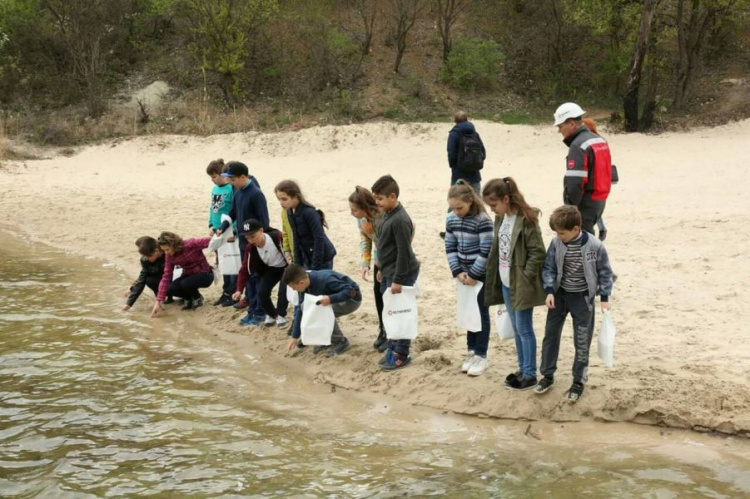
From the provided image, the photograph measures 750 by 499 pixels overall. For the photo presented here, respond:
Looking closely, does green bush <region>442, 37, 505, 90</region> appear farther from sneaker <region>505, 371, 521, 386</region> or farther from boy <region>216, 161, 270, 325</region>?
sneaker <region>505, 371, 521, 386</region>

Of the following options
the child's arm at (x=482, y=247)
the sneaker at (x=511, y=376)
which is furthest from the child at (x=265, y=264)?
the sneaker at (x=511, y=376)

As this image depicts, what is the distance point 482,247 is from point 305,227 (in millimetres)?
2018

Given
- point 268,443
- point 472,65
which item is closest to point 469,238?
point 268,443

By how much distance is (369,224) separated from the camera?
6.89 metres

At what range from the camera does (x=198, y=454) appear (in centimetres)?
556

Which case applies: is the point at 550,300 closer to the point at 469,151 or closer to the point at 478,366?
the point at 478,366

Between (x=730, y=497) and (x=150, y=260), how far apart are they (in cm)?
685

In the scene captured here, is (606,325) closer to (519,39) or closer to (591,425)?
(591,425)

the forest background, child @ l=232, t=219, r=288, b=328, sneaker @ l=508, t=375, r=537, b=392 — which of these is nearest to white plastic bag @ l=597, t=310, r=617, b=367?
sneaker @ l=508, t=375, r=537, b=392

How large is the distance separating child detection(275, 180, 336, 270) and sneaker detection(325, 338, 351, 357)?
785 mm

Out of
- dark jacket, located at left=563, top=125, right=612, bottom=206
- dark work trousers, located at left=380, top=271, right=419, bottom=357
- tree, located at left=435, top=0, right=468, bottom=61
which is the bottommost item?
dark work trousers, located at left=380, top=271, right=419, bottom=357

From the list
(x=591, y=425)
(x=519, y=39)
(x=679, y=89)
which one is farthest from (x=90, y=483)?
(x=519, y=39)

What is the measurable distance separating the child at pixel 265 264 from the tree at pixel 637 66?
48.0ft

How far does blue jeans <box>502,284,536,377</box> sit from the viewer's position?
19.2 ft
